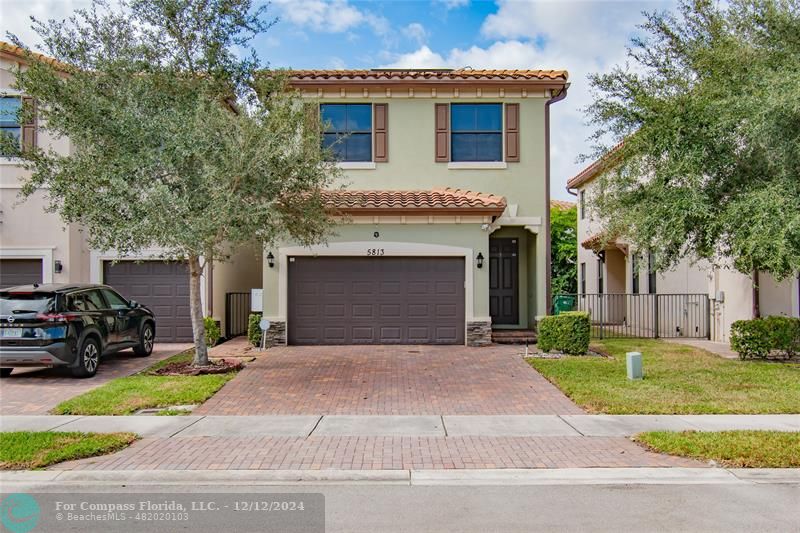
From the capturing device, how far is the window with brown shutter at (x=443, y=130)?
53.9 ft

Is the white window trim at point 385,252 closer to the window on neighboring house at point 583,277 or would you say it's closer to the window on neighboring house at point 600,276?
the window on neighboring house at point 600,276

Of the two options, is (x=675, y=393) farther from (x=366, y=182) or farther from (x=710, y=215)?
(x=366, y=182)

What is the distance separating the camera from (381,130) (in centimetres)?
1645

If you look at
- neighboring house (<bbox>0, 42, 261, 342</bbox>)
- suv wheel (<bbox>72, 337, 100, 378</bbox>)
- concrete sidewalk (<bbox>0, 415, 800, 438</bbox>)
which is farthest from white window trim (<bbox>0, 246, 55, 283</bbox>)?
concrete sidewalk (<bbox>0, 415, 800, 438</bbox>)

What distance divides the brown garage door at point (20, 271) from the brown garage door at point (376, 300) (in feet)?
21.5

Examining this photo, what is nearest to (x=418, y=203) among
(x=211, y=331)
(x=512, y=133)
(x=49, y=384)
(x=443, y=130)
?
(x=443, y=130)

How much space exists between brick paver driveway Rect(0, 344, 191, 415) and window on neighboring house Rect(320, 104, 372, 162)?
705cm

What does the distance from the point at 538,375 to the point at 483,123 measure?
770cm

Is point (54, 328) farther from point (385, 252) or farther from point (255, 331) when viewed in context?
point (385, 252)

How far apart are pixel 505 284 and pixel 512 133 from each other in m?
4.19

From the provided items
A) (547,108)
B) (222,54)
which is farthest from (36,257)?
(547,108)

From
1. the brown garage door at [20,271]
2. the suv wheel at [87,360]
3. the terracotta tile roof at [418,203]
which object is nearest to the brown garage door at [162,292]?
the brown garage door at [20,271]

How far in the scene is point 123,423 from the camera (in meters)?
8.21

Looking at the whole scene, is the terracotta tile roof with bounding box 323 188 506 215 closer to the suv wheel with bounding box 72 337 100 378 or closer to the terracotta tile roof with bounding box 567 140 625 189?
the terracotta tile roof with bounding box 567 140 625 189
